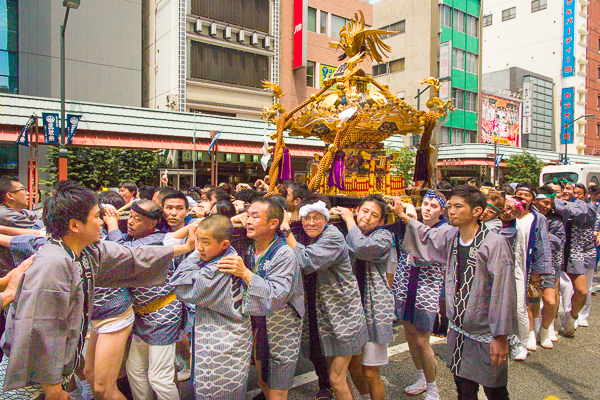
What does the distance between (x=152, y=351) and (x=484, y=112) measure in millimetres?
36715

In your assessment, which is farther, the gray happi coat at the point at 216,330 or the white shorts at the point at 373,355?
the white shorts at the point at 373,355

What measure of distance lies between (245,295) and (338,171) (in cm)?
439

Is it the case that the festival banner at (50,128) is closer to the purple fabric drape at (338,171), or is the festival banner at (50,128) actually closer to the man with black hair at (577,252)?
the purple fabric drape at (338,171)

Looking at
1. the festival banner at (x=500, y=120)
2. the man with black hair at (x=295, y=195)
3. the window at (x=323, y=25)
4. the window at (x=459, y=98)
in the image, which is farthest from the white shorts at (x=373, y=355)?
the festival banner at (x=500, y=120)

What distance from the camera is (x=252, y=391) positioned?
3.79 m

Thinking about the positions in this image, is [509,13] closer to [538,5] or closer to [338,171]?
[538,5]

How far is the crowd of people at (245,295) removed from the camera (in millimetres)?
2127

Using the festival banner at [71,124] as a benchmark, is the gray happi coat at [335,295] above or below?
below

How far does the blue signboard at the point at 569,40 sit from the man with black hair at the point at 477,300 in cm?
4649

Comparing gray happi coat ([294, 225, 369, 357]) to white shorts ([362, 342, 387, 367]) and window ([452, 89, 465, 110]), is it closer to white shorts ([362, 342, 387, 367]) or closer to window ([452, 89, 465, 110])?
white shorts ([362, 342, 387, 367])

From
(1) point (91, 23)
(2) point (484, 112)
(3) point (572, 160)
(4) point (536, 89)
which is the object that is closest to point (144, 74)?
(1) point (91, 23)

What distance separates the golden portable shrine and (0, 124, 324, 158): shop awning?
9.57 metres

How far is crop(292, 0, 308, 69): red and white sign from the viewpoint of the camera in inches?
902

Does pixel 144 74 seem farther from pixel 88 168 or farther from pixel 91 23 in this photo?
pixel 88 168
